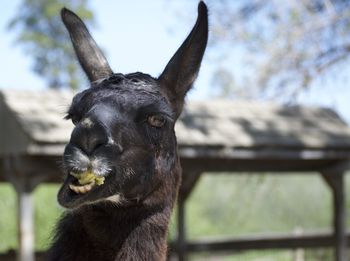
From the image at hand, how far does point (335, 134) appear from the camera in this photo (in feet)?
36.3

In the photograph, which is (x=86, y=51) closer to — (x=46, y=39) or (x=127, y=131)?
(x=127, y=131)

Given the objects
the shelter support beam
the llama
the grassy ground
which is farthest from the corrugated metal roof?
the grassy ground

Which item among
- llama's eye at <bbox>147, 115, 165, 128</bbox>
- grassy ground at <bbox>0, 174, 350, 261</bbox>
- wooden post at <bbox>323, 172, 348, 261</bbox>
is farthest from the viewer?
grassy ground at <bbox>0, 174, 350, 261</bbox>

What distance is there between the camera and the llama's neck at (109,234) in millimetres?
3285

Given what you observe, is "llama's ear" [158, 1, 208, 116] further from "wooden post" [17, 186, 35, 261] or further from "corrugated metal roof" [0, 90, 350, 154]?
"wooden post" [17, 186, 35, 261]

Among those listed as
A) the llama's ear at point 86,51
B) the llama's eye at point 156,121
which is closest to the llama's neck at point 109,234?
the llama's eye at point 156,121

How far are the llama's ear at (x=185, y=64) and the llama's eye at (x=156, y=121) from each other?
0.38 meters

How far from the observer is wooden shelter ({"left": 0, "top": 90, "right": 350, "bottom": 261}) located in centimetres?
858

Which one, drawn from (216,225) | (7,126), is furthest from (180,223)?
(216,225)

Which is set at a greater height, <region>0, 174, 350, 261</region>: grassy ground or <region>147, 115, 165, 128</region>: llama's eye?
<region>147, 115, 165, 128</region>: llama's eye

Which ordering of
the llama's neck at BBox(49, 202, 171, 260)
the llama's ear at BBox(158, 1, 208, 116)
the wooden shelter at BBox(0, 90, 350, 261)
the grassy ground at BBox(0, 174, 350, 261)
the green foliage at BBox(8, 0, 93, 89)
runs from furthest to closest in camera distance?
the green foliage at BBox(8, 0, 93, 89) < the grassy ground at BBox(0, 174, 350, 261) < the wooden shelter at BBox(0, 90, 350, 261) < the llama's ear at BBox(158, 1, 208, 116) < the llama's neck at BBox(49, 202, 171, 260)

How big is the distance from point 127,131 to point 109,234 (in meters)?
0.53

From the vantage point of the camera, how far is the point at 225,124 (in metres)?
10.2

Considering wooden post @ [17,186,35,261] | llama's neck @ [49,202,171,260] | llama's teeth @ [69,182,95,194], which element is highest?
llama's teeth @ [69,182,95,194]
